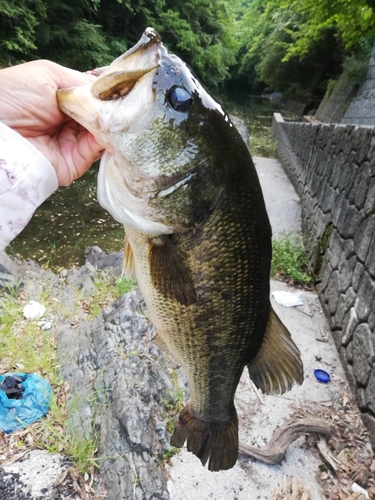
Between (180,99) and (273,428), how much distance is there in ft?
8.36

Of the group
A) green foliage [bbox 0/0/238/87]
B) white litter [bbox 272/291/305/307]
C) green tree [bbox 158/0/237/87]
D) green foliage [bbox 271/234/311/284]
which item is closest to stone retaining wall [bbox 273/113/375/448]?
green foliage [bbox 271/234/311/284]

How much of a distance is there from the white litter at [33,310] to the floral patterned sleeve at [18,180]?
2.41 meters

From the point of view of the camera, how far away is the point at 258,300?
1622 mm

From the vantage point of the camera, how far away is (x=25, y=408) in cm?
278

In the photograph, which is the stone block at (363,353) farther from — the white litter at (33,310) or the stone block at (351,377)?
the white litter at (33,310)

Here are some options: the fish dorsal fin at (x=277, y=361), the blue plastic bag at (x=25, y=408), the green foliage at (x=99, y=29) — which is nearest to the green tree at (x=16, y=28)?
the green foliage at (x=99, y=29)

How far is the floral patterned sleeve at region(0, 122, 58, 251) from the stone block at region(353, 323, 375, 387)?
2.69 m

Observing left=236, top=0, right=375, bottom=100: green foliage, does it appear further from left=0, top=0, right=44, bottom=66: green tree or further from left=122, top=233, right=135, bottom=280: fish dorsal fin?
left=122, top=233, right=135, bottom=280: fish dorsal fin

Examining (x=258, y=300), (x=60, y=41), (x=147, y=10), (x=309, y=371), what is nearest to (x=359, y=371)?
(x=309, y=371)

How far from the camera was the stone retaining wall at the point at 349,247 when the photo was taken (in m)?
3.16

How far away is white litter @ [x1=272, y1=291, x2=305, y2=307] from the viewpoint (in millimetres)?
4395

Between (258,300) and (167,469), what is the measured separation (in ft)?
5.25

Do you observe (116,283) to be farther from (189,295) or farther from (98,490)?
(189,295)

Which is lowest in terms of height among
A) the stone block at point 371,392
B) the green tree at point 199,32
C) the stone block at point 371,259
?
the stone block at point 371,392
